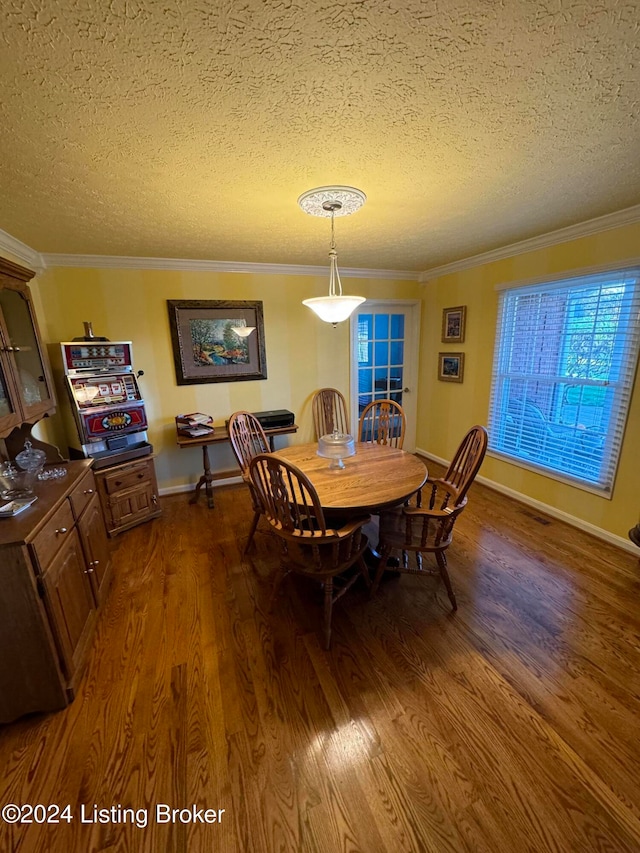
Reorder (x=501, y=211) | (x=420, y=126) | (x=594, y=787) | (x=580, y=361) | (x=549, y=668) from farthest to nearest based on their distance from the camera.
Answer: (x=580, y=361) → (x=501, y=211) → (x=549, y=668) → (x=420, y=126) → (x=594, y=787)

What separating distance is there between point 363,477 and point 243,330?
2.19 metres

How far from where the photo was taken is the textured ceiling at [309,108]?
83cm

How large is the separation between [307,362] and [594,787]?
3493 millimetres

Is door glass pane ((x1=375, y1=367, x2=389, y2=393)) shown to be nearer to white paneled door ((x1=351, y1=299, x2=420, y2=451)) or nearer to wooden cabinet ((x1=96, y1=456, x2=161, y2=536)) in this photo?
white paneled door ((x1=351, y1=299, x2=420, y2=451))

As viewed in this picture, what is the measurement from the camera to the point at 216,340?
133 inches

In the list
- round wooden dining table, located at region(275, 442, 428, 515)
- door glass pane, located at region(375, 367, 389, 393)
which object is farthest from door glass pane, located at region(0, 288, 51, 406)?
door glass pane, located at region(375, 367, 389, 393)

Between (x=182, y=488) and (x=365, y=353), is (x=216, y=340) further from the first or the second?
(x=365, y=353)

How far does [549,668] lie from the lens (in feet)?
5.13

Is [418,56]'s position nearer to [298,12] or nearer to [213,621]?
[298,12]

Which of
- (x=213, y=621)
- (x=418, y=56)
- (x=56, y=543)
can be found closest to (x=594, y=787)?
(x=213, y=621)

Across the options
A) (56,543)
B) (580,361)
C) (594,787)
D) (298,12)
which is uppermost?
(298,12)

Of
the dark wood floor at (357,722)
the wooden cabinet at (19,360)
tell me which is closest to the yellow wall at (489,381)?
the dark wood floor at (357,722)

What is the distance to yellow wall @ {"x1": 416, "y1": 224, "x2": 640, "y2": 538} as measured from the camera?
2.34 m

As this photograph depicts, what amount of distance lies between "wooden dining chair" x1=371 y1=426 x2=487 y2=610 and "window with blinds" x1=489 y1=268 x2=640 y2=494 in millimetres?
1209
